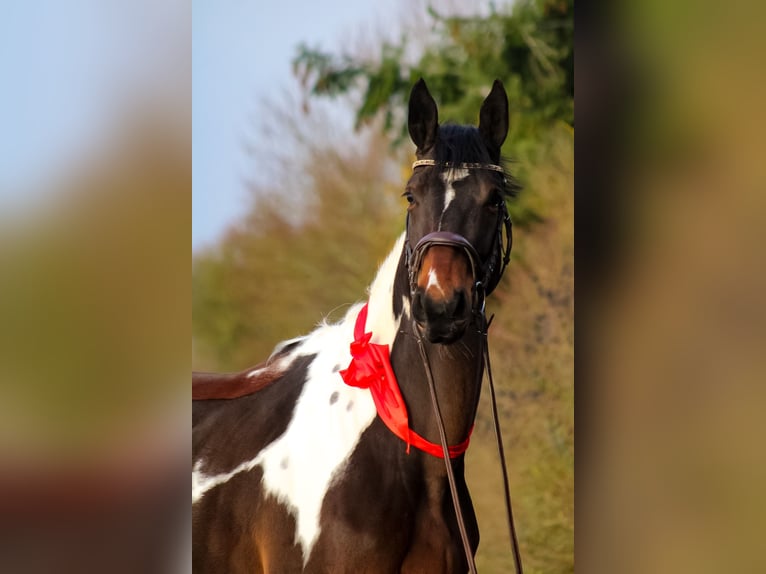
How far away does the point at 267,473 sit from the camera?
5.40 ft

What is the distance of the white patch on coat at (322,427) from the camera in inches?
59.2

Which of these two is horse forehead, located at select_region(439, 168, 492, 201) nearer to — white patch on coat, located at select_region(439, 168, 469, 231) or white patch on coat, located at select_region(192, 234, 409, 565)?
white patch on coat, located at select_region(439, 168, 469, 231)

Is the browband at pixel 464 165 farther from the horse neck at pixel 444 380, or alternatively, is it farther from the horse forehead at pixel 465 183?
the horse neck at pixel 444 380

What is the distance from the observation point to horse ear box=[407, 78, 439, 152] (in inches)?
56.4

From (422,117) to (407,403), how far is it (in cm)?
58

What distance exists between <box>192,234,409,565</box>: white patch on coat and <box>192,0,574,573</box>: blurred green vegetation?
67 centimetres

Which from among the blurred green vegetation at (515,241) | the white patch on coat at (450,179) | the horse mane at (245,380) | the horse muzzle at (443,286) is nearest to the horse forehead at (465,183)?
the white patch on coat at (450,179)

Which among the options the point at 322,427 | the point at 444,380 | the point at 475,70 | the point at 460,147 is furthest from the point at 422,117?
the point at 475,70

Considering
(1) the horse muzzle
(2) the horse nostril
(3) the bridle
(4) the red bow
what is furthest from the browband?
(4) the red bow

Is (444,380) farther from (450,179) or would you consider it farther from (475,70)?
(475,70)
